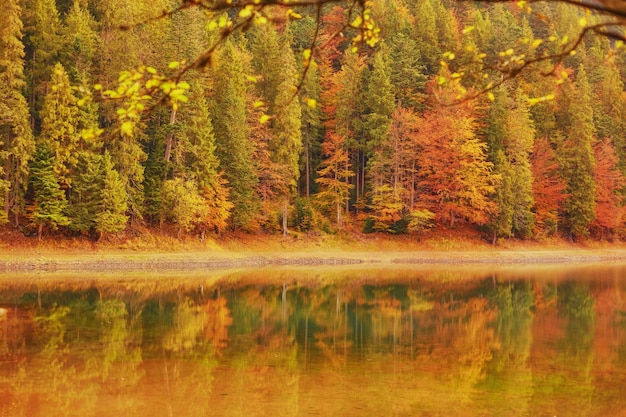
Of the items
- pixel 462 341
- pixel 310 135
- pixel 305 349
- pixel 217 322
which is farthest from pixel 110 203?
pixel 462 341

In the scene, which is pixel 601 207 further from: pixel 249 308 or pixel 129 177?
pixel 249 308

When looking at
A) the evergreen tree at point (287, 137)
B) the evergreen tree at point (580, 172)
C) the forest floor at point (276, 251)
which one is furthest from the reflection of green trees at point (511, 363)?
the evergreen tree at point (580, 172)

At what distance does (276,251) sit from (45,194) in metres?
15.9

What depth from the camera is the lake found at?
12898 mm

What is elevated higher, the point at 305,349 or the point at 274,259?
the point at 305,349

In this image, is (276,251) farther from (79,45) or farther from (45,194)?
(79,45)

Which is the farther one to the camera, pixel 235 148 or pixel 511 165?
pixel 511 165

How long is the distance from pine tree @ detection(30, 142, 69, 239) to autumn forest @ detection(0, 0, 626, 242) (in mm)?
111

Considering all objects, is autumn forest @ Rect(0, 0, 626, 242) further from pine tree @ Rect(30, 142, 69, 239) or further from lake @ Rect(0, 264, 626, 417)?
lake @ Rect(0, 264, 626, 417)

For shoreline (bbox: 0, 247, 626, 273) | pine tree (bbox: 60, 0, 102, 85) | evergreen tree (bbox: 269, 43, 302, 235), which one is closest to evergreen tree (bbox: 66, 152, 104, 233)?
shoreline (bbox: 0, 247, 626, 273)

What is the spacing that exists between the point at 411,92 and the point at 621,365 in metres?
51.2

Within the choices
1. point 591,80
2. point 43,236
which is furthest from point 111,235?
point 591,80

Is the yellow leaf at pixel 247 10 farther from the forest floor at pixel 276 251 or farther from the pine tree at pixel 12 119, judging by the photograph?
the pine tree at pixel 12 119

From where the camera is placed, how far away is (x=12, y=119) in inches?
1682
